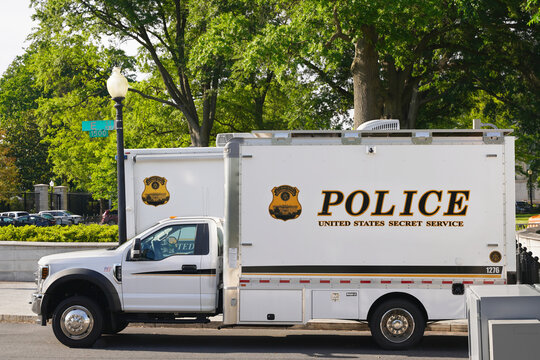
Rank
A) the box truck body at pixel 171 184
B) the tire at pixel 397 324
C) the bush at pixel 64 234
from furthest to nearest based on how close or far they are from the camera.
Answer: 1. the bush at pixel 64 234
2. the box truck body at pixel 171 184
3. the tire at pixel 397 324

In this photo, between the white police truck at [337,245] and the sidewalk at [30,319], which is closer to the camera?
the white police truck at [337,245]

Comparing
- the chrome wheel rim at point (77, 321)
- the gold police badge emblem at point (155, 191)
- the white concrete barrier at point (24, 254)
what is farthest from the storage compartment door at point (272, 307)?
the white concrete barrier at point (24, 254)

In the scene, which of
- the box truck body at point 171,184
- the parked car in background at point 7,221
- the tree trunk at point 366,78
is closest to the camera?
the box truck body at point 171,184

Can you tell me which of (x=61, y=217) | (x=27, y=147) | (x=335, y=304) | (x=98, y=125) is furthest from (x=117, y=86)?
(x=27, y=147)

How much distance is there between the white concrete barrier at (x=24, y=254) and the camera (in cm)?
1728

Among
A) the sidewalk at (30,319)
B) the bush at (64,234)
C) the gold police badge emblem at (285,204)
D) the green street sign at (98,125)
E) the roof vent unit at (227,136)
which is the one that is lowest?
the sidewalk at (30,319)

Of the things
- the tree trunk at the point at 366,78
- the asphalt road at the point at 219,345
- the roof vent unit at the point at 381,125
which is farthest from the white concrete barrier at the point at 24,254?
the roof vent unit at the point at 381,125

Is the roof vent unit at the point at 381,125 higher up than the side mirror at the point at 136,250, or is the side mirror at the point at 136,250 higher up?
the roof vent unit at the point at 381,125

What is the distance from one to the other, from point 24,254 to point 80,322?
26.8ft

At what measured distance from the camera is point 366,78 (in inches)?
750

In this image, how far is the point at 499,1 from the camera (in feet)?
63.9

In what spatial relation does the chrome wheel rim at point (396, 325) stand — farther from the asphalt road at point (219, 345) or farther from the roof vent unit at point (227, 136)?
the roof vent unit at point (227, 136)

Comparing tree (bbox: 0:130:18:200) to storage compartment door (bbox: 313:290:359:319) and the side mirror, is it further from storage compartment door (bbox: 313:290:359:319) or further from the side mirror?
storage compartment door (bbox: 313:290:359:319)

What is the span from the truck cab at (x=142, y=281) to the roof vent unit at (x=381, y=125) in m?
3.12
